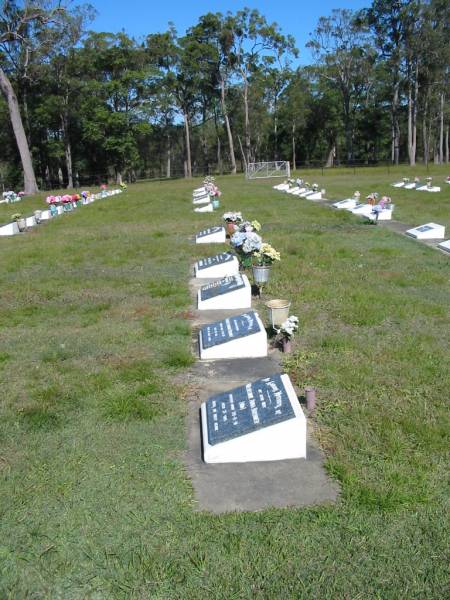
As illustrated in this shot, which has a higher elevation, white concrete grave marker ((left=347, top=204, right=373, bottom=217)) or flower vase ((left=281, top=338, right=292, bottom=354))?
white concrete grave marker ((left=347, top=204, right=373, bottom=217))

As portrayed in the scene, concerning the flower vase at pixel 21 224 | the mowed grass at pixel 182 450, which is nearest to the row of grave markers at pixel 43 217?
the flower vase at pixel 21 224

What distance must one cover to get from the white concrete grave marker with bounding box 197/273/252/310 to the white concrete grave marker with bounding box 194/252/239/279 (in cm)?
187

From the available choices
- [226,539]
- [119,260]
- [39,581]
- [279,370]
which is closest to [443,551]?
[226,539]

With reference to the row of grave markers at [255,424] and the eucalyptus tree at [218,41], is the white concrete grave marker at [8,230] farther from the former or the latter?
the eucalyptus tree at [218,41]

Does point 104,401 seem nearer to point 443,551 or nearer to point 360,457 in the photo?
point 360,457

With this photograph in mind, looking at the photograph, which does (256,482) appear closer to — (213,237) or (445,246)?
(445,246)

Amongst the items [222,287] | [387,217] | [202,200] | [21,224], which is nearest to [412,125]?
[202,200]

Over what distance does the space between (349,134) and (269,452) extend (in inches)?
2529

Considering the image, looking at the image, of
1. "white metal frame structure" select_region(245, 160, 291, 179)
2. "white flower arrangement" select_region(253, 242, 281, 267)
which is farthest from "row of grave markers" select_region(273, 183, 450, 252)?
"white metal frame structure" select_region(245, 160, 291, 179)

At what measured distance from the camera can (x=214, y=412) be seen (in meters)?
4.47

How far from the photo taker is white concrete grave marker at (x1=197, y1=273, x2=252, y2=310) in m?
8.08

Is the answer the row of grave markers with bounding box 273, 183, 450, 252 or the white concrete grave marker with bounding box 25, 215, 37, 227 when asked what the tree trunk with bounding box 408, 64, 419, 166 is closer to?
the row of grave markers with bounding box 273, 183, 450, 252

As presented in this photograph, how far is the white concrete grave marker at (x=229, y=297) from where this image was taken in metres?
8.08

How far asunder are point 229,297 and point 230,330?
1.78m
